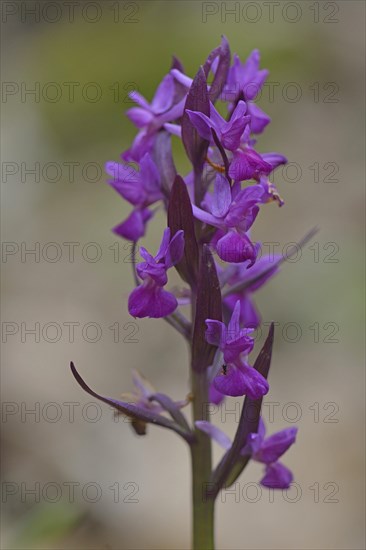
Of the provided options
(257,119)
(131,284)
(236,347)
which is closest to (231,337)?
(236,347)

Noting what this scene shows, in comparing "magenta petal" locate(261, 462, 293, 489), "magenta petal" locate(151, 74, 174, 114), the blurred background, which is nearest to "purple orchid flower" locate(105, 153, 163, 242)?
"magenta petal" locate(151, 74, 174, 114)

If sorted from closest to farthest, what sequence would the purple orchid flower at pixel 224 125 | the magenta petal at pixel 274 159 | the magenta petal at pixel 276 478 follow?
the purple orchid flower at pixel 224 125 < the magenta petal at pixel 274 159 < the magenta petal at pixel 276 478

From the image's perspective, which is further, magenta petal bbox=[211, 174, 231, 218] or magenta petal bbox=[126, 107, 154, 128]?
magenta petal bbox=[126, 107, 154, 128]

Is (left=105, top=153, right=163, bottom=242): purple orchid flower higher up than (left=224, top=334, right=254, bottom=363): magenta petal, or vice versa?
(left=105, top=153, right=163, bottom=242): purple orchid flower

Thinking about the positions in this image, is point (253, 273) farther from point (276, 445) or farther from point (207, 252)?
point (276, 445)

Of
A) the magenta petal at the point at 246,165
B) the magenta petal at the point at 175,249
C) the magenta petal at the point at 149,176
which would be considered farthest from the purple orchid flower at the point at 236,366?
the magenta petal at the point at 149,176

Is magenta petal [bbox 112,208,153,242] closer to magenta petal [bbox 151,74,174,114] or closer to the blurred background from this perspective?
magenta petal [bbox 151,74,174,114]

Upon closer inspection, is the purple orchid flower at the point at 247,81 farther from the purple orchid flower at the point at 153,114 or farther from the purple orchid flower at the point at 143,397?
the purple orchid flower at the point at 143,397
